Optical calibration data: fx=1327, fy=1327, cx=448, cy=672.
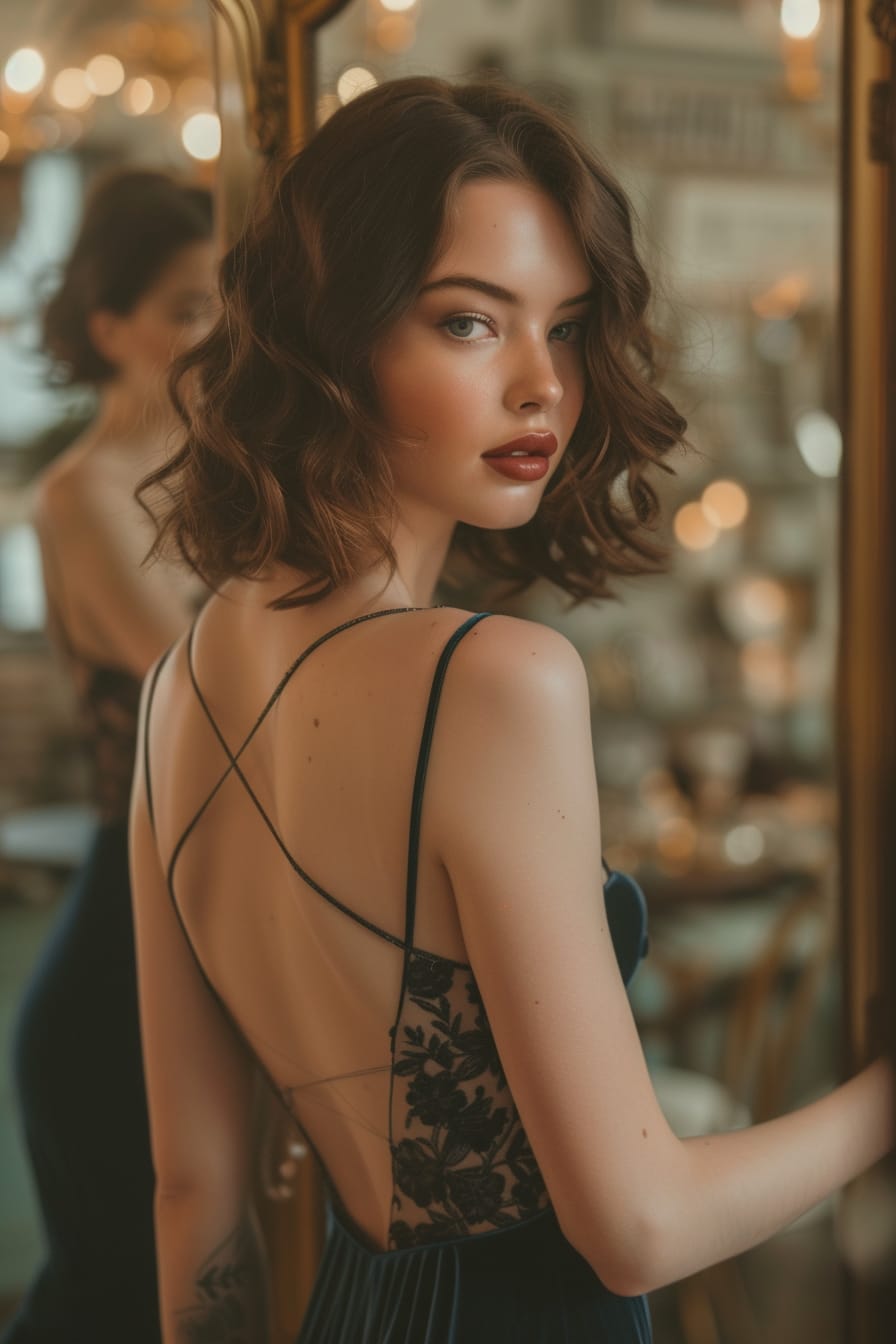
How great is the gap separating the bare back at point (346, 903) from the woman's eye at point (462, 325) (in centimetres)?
19

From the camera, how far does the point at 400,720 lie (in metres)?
0.78

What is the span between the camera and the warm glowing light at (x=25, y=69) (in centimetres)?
229

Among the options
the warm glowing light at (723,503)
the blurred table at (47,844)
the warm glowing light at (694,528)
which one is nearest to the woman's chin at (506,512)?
the blurred table at (47,844)

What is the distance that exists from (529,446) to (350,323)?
0.46 ft

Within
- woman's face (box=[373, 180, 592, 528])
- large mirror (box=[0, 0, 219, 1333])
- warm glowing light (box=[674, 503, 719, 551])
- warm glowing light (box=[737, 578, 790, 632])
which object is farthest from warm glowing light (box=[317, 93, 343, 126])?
warm glowing light (box=[737, 578, 790, 632])

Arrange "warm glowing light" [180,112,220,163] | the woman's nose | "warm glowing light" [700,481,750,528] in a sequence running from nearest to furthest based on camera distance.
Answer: the woman's nose → "warm glowing light" [180,112,220,163] → "warm glowing light" [700,481,750,528]

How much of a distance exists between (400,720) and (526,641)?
88 mm

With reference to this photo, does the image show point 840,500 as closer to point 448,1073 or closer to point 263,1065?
point 448,1073

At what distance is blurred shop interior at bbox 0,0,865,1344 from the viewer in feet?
11.7

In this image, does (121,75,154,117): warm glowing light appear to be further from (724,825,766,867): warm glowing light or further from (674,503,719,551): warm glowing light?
(724,825,766,867): warm glowing light

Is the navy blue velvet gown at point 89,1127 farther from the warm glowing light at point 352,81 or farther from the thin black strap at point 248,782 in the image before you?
the warm glowing light at point 352,81

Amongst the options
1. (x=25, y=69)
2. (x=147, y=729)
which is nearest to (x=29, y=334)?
(x=25, y=69)

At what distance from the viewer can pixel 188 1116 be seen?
3.47 ft

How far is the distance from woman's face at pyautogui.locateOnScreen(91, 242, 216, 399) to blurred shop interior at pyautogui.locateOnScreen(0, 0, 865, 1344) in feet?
5.08
